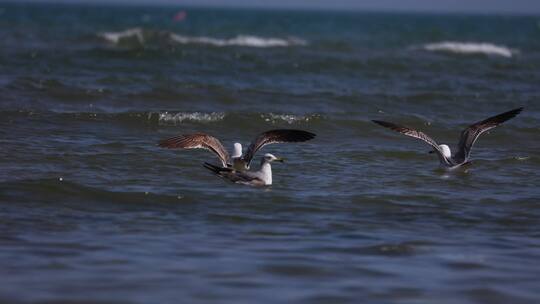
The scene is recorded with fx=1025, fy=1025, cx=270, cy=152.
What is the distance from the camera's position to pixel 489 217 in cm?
898

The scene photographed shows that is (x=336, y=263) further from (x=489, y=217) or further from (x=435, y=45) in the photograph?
(x=435, y=45)

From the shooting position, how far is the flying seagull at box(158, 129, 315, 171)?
423 inches

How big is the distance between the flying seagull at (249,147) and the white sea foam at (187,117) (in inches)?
160

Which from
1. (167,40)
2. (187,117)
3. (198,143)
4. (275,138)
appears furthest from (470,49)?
(198,143)

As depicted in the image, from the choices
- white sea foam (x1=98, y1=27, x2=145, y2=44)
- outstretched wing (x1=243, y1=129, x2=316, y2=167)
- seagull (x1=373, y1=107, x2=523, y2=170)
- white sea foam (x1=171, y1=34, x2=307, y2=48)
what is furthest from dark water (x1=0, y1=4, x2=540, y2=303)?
white sea foam (x1=171, y1=34, x2=307, y2=48)

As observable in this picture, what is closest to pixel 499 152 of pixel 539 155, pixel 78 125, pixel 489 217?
pixel 539 155

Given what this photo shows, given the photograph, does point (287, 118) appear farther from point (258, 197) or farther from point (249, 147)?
point (258, 197)

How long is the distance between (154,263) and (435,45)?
1300 inches

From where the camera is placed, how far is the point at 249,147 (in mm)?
10867

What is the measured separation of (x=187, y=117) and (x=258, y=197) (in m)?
6.00

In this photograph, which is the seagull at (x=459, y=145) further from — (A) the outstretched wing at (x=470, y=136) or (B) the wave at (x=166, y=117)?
(B) the wave at (x=166, y=117)

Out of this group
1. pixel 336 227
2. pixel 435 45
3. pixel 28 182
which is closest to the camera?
pixel 336 227

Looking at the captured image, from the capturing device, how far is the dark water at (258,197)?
21.6ft

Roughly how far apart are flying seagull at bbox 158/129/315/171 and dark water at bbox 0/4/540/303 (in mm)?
293
